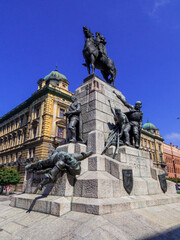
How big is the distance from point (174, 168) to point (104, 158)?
74.4 m

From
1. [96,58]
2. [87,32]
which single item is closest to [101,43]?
[87,32]

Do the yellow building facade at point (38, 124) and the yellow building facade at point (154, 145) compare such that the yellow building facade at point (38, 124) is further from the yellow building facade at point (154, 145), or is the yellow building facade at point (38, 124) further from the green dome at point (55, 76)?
the yellow building facade at point (154, 145)

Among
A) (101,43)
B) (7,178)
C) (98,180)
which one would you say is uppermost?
(101,43)

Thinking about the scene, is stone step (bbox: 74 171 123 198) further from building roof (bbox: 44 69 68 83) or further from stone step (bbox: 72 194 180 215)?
building roof (bbox: 44 69 68 83)

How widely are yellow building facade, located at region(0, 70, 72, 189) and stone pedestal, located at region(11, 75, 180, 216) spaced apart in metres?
20.3

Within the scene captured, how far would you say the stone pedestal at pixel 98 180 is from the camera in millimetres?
4160

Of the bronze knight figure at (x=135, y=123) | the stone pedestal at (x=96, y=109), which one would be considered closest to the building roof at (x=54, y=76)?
the stone pedestal at (x=96, y=109)

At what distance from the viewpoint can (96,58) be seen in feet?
30.1

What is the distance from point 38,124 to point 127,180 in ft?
97.8

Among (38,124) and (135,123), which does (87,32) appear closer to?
(135,123)

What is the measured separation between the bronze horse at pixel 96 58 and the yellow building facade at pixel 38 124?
1904 cm

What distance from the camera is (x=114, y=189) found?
184 inches

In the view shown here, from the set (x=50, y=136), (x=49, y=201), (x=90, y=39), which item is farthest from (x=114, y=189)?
(x=50, y=136)

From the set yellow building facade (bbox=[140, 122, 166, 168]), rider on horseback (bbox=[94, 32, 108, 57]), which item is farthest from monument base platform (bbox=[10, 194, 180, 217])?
yellow building facade (bbox=[140, 122, 166, 168])
